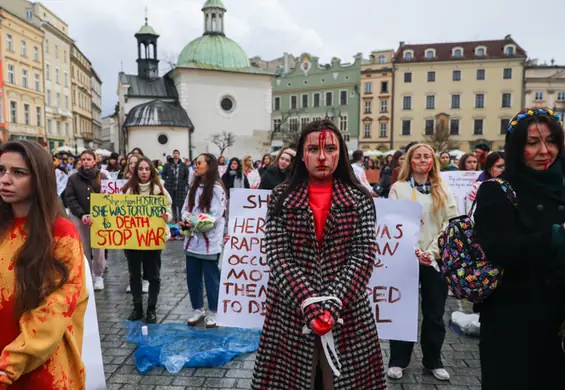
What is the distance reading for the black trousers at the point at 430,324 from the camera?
401 centimetres

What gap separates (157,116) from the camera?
1586 inches

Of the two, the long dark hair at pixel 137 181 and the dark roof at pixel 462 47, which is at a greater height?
the dark roof at pixel 462 47

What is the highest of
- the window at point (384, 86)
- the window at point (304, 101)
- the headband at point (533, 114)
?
the window at point (384, 86)

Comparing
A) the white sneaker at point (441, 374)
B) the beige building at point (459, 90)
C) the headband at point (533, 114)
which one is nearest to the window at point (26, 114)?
the beige building at point (459, 90)

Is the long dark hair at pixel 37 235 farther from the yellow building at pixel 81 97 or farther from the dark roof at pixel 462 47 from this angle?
the yellow building at pixel 81 97

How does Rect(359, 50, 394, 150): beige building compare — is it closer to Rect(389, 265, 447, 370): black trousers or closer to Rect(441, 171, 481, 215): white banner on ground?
Rect(441, 171, 481, 215): white banner on ground

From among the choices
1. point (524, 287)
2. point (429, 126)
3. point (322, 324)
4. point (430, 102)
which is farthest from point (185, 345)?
point (430, 102)

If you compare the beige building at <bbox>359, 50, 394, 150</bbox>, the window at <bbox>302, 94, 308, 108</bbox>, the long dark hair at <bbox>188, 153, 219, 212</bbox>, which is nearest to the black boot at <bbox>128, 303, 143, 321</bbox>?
the long dark hair at <bbox>188, 153, 219, 212</bbox>

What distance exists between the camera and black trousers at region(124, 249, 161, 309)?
5.57m

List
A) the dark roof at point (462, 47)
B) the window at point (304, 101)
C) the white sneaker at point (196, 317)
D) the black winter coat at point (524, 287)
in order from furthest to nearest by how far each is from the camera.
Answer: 1. the window at point (304, 101)
2. the dark roof at point (462, 47)
3. the white sneaker at point (196, 317)
4. the black winter coat at point (524, 287)

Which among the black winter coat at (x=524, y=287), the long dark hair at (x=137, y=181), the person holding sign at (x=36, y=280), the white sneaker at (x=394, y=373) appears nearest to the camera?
the person holding sign at (x=36, y=280)

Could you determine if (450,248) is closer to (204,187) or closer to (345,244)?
(345,244)

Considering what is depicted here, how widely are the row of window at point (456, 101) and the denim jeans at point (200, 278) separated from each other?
188ft

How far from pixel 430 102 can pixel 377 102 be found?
680cm
